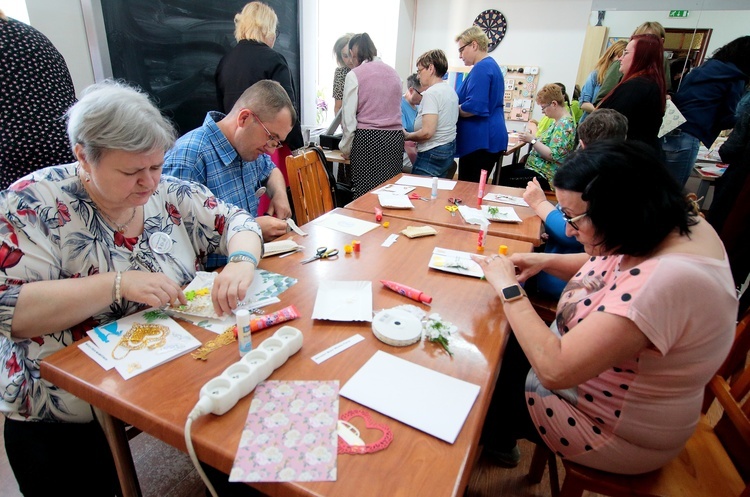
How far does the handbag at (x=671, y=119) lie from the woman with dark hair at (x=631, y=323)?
101 inches

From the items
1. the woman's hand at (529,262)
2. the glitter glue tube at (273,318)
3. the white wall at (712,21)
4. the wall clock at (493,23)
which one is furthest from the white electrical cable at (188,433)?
the white wall at (712,21)

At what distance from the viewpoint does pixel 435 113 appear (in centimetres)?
305

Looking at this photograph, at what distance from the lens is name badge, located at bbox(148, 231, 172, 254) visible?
3.71ft

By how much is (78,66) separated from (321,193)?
4.64ft

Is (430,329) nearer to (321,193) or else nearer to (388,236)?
(388,236)

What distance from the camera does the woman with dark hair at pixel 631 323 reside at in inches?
32.5

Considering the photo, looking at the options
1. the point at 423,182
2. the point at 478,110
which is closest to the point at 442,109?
the point at 478,110

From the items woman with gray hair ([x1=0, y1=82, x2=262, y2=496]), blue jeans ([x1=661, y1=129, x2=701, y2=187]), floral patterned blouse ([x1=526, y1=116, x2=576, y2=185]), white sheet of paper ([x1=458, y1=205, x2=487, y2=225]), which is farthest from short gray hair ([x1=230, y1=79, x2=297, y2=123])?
blue jeans ([x1=661, y1=129, x2=701, y2=187])

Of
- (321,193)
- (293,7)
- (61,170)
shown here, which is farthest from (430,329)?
(293,7)

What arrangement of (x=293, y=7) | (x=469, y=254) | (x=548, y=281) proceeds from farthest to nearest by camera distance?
(x=293, y=7) < (x=548, y=281) < (x=469, y=254)

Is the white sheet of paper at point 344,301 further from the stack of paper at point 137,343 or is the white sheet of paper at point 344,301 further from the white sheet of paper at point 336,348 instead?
the stack of paper at point 137,343

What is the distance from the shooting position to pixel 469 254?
1.51 m

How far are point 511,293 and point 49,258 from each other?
111 centimetres

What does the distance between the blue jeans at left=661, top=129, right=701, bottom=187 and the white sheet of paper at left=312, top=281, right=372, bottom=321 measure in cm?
299
